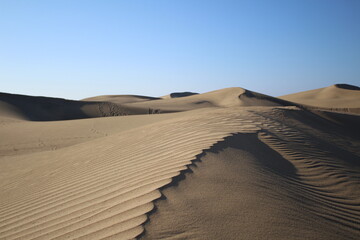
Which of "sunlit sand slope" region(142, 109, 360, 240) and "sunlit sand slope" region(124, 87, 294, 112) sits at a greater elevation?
"sunlit sand slope" region(124, 87, 294, 112)

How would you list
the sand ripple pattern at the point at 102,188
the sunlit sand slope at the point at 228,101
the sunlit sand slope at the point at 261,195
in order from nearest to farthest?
the sunlit sand slope at the point at 261,195, the sand ripple pattern at the point at 102,188, the sunlit sand slope at the point at 228,101

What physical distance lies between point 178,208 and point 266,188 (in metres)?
0.97

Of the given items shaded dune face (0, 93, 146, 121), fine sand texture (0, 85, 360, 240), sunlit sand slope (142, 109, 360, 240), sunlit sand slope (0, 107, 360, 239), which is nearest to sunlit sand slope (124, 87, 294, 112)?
shaded dune face (0, 93, 146, 121)

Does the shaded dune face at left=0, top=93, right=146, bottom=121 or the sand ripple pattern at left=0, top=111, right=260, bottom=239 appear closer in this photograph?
the sand ripple pattern at left=0, top=111, right=260, bottom=239

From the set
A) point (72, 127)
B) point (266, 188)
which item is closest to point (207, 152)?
point (266, 188)

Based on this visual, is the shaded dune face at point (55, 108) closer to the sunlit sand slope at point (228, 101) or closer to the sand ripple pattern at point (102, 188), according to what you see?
the sunlit sand slope at point (228, 101)

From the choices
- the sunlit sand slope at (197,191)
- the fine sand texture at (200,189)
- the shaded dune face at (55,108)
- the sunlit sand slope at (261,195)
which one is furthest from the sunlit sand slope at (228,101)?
the sunlit sand slope at (261,195)

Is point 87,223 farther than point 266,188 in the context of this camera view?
No

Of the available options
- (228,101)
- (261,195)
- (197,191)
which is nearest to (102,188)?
(197,191)

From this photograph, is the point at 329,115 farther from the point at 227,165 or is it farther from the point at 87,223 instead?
the point at 87,223

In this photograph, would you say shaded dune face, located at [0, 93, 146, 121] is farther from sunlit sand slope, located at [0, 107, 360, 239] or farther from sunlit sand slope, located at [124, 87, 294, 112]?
sunlit sand slope, located at [0, 107, 360, 239]

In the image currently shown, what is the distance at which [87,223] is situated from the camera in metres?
2.19

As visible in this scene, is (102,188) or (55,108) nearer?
(102,188)

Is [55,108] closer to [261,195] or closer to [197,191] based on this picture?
[197,191]
